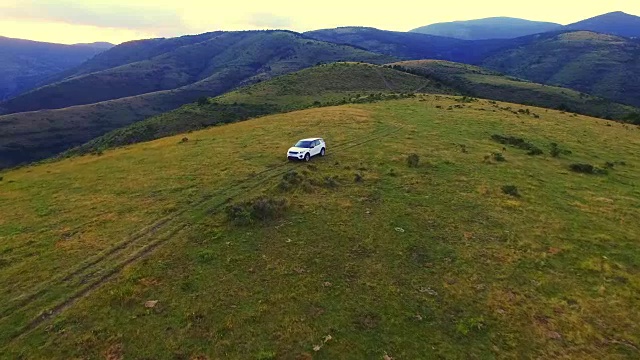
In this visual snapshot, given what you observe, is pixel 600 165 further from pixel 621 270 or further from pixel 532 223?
pixel 621 270

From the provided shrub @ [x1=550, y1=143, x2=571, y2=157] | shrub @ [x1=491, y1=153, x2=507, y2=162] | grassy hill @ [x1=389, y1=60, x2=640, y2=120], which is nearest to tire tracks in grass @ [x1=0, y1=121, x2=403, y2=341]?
shrub @ [x1=491, y1=153, x2=507, y2=162]

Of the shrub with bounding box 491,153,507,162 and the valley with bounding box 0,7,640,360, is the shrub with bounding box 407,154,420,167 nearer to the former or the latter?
the valley with bounding box 0,7,640,360

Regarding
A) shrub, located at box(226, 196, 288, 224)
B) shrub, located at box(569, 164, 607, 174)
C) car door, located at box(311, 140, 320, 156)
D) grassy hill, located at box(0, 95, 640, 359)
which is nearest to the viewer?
grassy hill, located at box(0, 95, 640, 359)

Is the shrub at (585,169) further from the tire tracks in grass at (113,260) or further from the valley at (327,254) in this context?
the tire tracks in grass at (113,260)

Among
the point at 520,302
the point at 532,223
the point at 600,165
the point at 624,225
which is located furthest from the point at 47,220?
the point at 600,165

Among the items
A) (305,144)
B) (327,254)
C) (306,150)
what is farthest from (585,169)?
(327,254)

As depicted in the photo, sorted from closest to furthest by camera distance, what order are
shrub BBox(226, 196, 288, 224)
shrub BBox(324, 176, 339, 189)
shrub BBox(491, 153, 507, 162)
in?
shrub BBox(226, 196, 288, 224) → shrub BBox(324, 176, 339, 189) → shrub BBox(491, 153, 507, 162)
